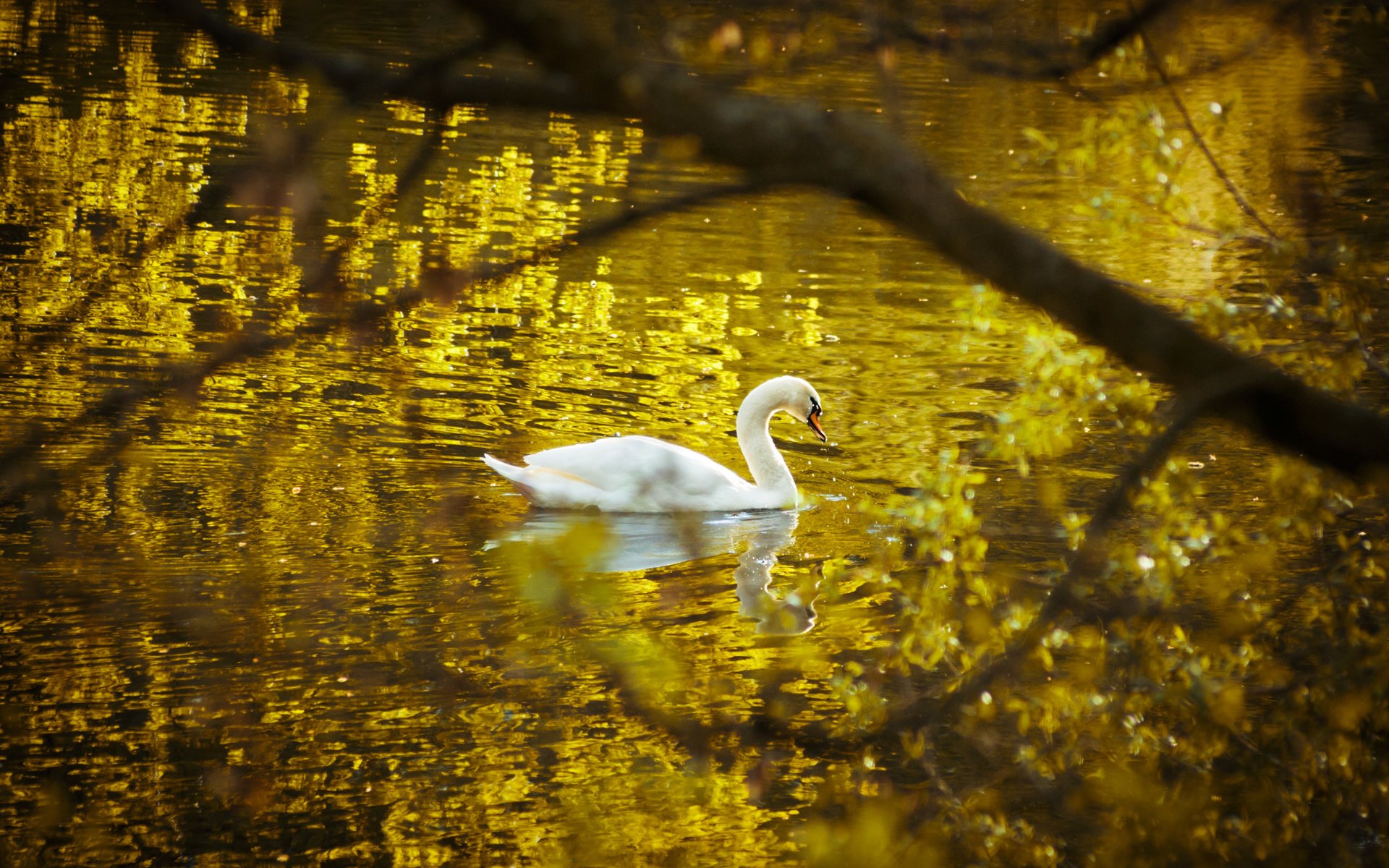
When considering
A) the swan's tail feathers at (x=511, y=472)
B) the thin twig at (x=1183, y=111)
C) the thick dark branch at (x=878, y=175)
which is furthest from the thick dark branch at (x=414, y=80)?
the swan's tail feathers at (x=511, y=472)

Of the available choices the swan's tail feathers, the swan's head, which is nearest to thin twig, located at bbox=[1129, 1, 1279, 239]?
the swan's tail feathers

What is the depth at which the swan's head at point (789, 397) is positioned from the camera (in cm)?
1079

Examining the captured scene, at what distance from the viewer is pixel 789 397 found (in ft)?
35.5

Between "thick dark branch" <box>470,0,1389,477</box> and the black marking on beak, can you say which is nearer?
"thick dark branch" <box>470,0,1389,477</box>

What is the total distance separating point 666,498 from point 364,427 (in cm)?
223

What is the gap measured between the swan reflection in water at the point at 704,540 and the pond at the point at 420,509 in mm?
36

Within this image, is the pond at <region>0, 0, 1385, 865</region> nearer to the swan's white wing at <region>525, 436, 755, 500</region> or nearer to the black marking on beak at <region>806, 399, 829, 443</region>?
the swan's white wing at <region>525, 436, 755, 500</region>

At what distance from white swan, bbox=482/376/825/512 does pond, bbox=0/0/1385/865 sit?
14cm

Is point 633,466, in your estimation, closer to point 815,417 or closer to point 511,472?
point 511,472

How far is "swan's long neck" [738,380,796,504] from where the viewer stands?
1034 centimetres

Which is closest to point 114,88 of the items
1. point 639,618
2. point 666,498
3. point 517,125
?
point 517,125

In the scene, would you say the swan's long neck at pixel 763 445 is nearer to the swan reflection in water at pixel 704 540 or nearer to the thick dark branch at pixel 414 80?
the swan reflection in water at pixel 704 540

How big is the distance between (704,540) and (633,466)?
66 centimetres

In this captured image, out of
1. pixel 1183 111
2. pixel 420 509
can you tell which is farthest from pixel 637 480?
pixel 1183 111
